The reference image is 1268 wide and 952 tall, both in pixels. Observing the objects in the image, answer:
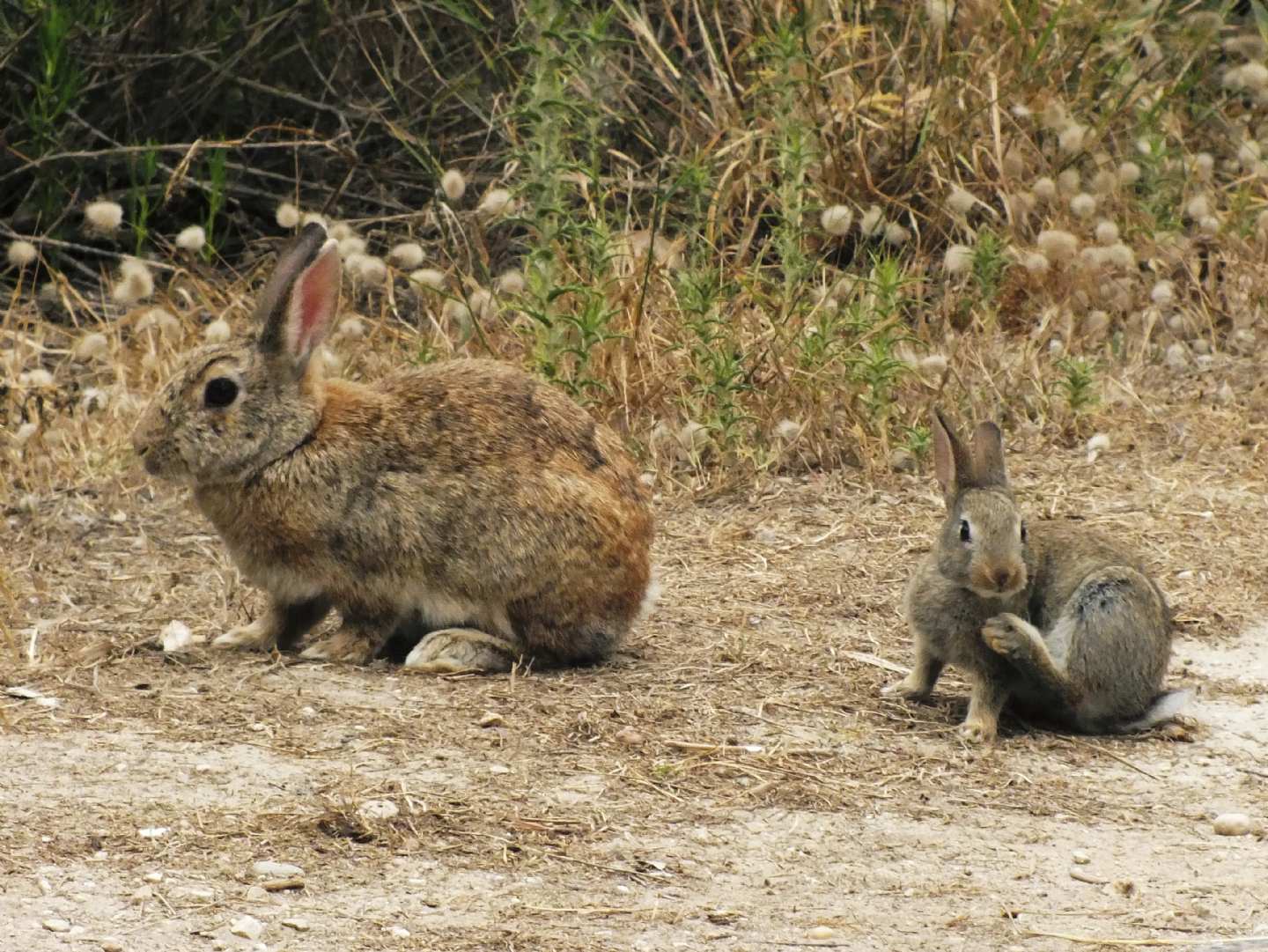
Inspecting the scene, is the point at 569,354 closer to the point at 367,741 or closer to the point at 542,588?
the point at 542,588

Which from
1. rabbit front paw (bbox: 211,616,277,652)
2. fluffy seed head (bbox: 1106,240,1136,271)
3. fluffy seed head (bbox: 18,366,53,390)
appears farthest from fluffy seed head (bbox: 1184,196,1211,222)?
rabbit front paw (bbox: 211,616,277,652)

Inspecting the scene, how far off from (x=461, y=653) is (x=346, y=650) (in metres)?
0.31

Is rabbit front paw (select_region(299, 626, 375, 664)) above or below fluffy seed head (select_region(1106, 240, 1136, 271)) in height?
below

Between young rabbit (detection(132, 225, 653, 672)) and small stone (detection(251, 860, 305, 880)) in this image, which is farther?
young rabbit (detection(132, 225, 653, 672))

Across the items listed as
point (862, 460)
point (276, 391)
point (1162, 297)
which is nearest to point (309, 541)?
point (276, 391)

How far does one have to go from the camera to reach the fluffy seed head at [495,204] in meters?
7.85

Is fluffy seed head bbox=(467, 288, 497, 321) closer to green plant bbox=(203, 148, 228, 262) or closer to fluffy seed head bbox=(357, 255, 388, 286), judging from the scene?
fluffy seed head bbox=(357, 255, 388, 286)

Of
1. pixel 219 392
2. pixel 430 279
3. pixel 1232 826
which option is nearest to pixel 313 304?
pixel 219 392

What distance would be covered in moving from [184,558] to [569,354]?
1.69m

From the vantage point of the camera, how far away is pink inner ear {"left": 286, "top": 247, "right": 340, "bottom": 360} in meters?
5.66

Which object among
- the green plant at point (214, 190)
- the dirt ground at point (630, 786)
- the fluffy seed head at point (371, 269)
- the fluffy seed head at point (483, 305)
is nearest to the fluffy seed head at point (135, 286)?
the fluffy seed head at point (371, 269)

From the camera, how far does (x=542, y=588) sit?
5.48 metres

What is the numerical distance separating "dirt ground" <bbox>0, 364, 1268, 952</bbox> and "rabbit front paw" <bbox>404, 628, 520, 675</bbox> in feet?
0.24

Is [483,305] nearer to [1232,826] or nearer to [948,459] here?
[948,459]
